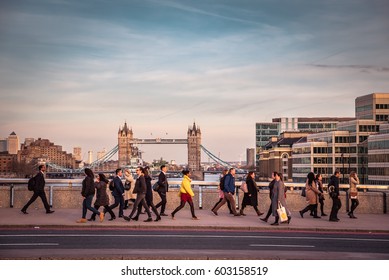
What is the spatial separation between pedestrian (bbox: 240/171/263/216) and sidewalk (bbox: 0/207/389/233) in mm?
359

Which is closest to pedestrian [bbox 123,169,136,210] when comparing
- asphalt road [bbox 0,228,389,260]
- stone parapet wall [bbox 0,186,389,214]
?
stone parapet wall [bbox 0,186,389,214]

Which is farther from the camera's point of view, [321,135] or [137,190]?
[321,135]

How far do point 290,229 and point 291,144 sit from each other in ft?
417

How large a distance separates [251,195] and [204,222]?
10.8 feet

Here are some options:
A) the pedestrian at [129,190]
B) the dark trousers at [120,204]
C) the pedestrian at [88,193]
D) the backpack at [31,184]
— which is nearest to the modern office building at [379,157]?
the pedestrian at [129,190]

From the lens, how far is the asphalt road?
48.5 ft

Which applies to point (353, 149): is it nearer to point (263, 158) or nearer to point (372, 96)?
point (372, 96)

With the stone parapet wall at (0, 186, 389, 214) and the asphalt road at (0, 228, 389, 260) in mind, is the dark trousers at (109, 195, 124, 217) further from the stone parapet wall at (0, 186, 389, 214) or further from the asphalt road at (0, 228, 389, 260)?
the stone parapet wall at (0, 186, 389, 214)

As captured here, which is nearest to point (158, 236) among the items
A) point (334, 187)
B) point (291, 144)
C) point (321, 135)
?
point (334, 187)

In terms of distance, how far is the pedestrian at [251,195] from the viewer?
24688mm

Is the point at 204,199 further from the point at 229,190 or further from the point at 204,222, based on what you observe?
the point at 204,222

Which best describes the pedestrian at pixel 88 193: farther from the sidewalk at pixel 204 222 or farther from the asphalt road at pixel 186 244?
the asphalt road at pixel 186 244

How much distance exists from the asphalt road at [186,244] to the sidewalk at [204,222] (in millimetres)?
531
